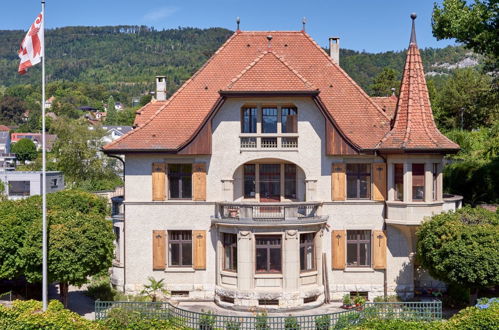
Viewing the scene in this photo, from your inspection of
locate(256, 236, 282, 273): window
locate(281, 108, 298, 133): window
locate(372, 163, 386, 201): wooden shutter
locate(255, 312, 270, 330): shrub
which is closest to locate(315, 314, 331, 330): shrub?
locate(255, 312, 270, 330): shrub

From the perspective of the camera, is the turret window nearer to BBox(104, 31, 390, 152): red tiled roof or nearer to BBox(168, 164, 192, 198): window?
BBox(104, 31, 390, 152): red tiled roof

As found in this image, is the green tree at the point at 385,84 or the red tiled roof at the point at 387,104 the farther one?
the green tree at the point at 385,84

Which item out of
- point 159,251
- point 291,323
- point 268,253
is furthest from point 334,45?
point 291,323

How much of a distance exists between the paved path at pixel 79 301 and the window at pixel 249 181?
9536 millimetres

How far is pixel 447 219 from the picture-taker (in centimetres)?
2661

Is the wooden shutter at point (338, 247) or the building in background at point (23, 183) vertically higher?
the building in background at point (23, 183)

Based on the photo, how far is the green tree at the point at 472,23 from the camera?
101 feet

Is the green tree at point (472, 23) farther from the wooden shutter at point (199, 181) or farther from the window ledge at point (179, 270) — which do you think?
the window ledge at point (179, 270)

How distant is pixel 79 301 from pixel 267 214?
416 inches

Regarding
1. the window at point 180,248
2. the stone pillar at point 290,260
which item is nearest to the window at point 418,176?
the stone pillar at point 290,260

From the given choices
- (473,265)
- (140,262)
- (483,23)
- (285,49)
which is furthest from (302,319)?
(483,23)

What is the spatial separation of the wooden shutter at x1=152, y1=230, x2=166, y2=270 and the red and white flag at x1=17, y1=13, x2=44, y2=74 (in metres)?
10.6

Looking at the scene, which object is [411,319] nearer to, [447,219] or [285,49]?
[447,219]

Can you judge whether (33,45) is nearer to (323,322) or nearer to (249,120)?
(249,120)
